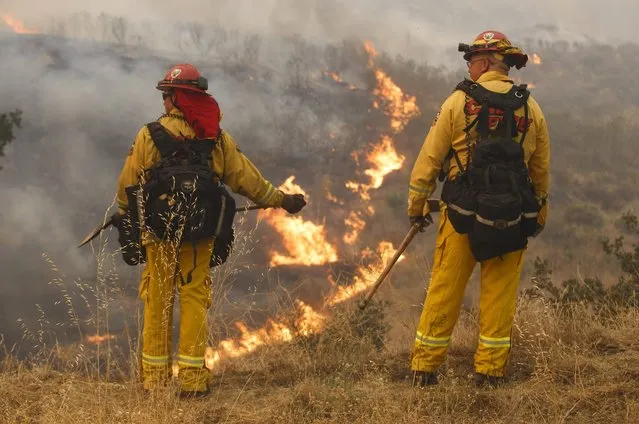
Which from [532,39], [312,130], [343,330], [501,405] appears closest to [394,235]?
[312,130]

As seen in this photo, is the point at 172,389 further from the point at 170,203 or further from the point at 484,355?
the point at 484,355

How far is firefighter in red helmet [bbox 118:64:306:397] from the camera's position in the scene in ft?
13.4

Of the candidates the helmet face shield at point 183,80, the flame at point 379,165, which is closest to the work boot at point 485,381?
the helmet face shield at point 183,80

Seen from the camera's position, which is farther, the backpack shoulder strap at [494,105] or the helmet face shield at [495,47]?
the helmet face shield at [495,47]

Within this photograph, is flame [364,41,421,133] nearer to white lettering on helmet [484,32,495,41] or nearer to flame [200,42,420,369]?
flame [200,42,420,369]

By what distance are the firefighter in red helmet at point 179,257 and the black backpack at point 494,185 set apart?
62.1 inches

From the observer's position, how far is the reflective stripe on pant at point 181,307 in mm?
4113

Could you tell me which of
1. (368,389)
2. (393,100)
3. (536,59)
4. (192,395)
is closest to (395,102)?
(393,100)

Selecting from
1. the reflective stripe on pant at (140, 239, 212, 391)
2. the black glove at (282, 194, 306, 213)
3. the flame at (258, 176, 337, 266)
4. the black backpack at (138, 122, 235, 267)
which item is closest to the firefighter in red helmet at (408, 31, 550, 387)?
the black glove at (282, 194, 306, 213)

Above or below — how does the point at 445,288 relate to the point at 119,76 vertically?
above

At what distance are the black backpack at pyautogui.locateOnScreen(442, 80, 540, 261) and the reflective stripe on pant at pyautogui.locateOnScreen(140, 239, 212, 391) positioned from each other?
1.66m

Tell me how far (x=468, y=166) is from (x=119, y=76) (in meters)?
33.3

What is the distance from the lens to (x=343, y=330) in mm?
5121

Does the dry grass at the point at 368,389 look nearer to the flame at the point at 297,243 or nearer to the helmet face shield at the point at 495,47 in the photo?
the helmet face shield at the point at 495,47
